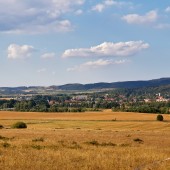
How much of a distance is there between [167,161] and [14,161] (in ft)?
26.5

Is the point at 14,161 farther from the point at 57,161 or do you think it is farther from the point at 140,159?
the point at 140,159

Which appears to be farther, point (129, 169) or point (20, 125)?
point (20, 125)

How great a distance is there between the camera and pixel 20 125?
7781 centimetres

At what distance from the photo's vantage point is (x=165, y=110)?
6452 inches

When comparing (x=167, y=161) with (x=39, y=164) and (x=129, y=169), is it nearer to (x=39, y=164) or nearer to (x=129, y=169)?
(x=129, y=169)

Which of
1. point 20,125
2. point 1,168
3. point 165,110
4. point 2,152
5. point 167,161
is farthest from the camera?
point 165,110

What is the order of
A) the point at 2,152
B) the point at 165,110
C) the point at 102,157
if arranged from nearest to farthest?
the point at 102,157, the point at 2,152, the point at 165,110

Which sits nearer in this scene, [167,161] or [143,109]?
[167,161]

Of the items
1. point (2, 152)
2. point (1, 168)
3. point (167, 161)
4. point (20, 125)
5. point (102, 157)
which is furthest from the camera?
point (20, 125)

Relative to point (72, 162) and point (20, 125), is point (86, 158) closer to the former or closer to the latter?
point (72, 162)

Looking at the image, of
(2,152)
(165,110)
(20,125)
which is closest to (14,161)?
(2,152)

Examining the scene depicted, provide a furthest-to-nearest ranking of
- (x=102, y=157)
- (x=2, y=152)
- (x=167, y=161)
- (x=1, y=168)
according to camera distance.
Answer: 1. (x=2, y=152)
2. (x=102, y=157)
3. (x=167, y=161)
4. (x=1, y=168)

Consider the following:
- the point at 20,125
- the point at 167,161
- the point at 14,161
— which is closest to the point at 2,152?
the point at 14,161

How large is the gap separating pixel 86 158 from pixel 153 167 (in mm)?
4727
